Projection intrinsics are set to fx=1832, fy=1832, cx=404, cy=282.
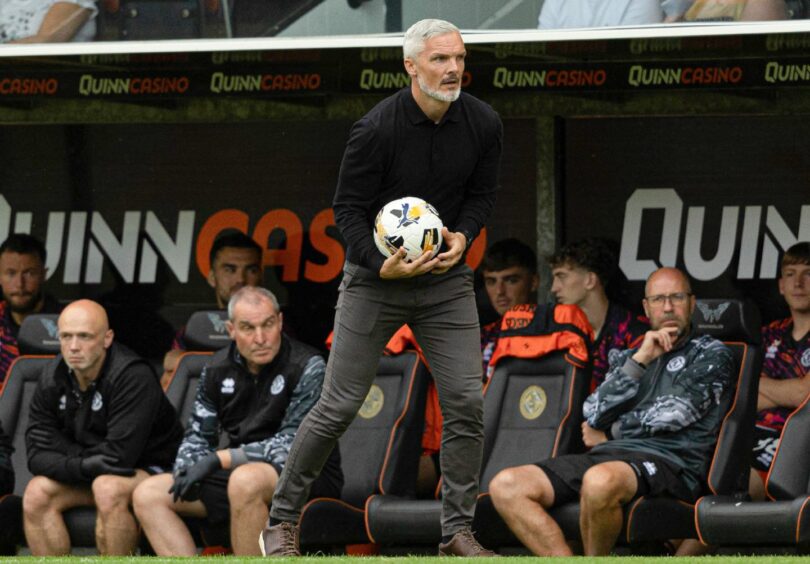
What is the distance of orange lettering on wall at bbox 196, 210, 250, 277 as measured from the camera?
11242 mm

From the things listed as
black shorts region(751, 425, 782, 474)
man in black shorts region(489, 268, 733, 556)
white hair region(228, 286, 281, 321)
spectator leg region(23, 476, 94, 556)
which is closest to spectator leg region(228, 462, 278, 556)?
white hair region(228, 286, 281, 321)

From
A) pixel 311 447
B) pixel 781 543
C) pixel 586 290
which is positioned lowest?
pixel 781 543

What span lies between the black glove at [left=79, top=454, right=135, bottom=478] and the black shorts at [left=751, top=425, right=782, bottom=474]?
9.95 feet

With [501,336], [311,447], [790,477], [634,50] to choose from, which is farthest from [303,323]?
[311,447]

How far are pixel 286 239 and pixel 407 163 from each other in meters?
4.70

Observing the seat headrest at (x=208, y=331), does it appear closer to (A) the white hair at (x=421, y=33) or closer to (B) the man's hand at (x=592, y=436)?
(B) the man's hand at (x=592, y=436)

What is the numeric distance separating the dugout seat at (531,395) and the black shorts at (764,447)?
86 centimetres

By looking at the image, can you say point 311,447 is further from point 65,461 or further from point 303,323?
point 303,323

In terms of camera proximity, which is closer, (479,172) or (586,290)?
(479,172)

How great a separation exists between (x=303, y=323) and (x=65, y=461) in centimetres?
236

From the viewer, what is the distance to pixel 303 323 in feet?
35.9

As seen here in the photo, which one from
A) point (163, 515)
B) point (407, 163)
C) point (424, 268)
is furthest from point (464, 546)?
point (163, 515)

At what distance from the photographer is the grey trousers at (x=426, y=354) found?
6516mm

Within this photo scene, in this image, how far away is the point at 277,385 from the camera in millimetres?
8805
